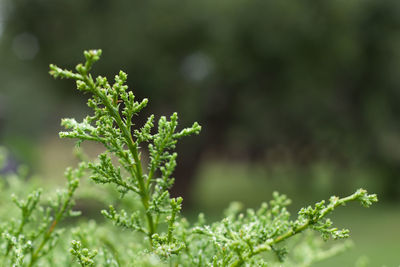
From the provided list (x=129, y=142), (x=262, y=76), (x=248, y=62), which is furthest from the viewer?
(x=262, y=76)

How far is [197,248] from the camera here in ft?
3.67

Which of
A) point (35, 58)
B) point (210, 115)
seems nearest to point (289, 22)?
point (210, 115)

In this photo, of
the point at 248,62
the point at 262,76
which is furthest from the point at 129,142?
the point at 262,76

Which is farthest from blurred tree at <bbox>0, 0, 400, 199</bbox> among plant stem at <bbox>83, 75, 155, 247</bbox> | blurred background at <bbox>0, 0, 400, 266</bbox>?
plant stem at <bbox>83, 75, 155, 247</bbox>

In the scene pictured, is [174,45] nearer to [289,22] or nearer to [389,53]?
[289,22]

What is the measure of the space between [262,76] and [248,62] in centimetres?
110

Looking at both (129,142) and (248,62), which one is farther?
(248,62)

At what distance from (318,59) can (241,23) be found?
2418mm

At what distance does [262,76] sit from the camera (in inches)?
483

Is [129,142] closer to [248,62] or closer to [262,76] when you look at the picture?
[248,62]

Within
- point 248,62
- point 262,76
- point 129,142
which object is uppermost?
point 262,76

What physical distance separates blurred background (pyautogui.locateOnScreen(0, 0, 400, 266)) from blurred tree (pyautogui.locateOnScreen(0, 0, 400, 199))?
3cm

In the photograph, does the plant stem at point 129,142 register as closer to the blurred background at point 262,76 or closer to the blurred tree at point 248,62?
the blurred background at point 262,76

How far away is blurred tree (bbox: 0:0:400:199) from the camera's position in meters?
10.6
